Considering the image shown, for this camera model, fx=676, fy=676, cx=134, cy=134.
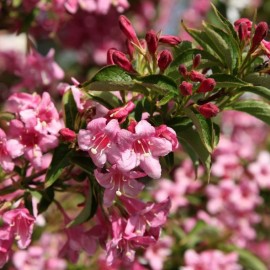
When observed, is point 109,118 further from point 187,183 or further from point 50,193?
point 187,183

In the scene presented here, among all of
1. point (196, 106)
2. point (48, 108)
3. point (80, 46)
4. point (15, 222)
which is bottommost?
point (80, 46)

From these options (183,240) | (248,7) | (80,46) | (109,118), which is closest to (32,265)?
(183,240)

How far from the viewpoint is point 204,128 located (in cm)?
133

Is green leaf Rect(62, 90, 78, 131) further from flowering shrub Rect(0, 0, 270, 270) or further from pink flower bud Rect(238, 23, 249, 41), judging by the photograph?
pink flower bud Rect(238, 23, 249, 41)

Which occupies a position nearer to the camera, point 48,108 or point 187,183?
point 48,108

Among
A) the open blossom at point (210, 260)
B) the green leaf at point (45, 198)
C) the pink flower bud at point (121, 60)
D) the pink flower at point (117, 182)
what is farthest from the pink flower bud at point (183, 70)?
the open blossom at point (210, 260)

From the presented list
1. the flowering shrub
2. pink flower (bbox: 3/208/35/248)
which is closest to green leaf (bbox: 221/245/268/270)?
the flowering shrub

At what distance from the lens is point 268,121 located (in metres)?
1.46

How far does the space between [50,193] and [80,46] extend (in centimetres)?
219

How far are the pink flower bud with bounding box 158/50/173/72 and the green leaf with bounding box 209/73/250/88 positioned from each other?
0.09m

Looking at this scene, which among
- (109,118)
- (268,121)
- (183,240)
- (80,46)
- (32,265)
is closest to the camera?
(109,118)

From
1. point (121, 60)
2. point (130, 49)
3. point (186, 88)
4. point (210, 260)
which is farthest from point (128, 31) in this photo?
point (210, 260)

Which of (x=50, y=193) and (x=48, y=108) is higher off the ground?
(x=48, y=108)

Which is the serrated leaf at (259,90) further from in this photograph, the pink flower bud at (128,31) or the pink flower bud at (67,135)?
the pink flower bud at (67,135)
